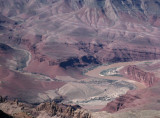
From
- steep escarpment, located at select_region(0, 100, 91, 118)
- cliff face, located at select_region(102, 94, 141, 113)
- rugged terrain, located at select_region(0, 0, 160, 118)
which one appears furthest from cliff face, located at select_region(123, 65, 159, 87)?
steep escarpment, located at select_region(0, 100, 91, 118)

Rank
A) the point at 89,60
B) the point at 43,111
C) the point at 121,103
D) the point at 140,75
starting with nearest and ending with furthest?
1. the point at 43,111
2. the point at 121,103
3. the point at 140,75
4. the point at 89,60

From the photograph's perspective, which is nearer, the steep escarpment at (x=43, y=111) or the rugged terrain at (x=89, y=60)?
the steep escarpment at (x=43, y=111)

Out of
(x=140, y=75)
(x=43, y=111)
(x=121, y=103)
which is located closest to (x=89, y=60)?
(x=140, y=75)

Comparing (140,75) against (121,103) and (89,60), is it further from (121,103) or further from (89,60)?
(121,103)

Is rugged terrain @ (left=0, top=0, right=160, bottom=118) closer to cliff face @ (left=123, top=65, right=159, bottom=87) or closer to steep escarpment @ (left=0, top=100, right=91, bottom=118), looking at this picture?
cliff face @ (left=123, top=65, right=159, bottom=87)

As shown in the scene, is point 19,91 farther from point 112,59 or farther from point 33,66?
point 112,59

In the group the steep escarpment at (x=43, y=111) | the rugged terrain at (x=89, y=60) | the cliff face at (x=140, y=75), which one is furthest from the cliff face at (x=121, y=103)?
the cliff face at (x=140, y=75)

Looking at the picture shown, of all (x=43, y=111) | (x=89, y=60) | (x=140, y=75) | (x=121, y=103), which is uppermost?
(x=43, y=111)

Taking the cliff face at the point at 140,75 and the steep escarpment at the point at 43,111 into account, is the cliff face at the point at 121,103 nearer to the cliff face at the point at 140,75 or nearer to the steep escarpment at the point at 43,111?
the steep escarpment at the point at 43,111
